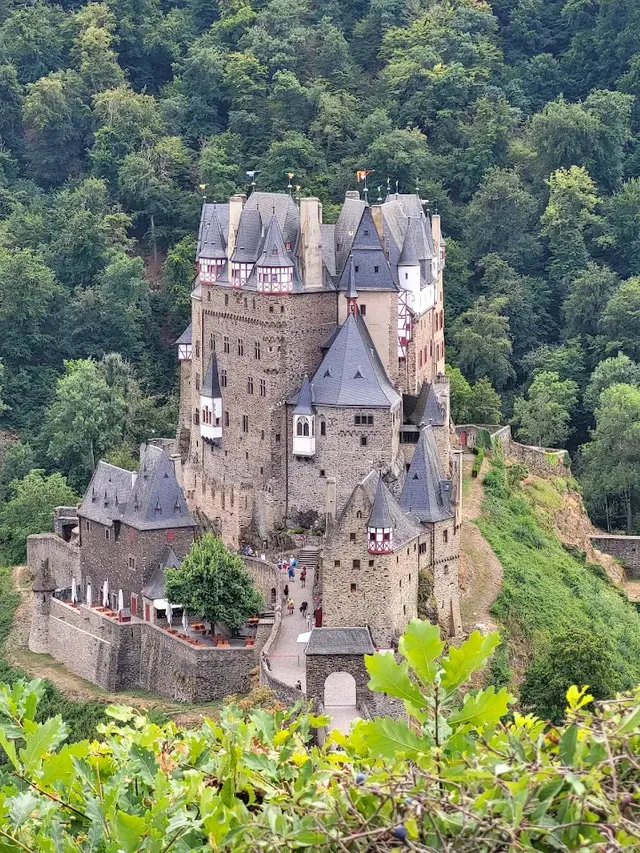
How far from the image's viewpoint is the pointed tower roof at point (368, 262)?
5231 cm

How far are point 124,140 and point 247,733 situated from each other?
75.1 m

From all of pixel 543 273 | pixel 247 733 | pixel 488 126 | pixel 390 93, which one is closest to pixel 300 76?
pixel 390 93

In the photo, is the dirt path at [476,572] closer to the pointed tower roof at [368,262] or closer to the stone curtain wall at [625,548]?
the stone curtain wall at [625,548]

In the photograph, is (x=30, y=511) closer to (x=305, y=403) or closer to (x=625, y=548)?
(x=305, y=403)

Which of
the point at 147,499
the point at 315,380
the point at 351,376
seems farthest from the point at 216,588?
the point at 351,376

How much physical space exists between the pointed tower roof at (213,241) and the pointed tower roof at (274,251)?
2.71 meters

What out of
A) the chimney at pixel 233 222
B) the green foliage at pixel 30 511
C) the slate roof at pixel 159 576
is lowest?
the slate roof at pixel 159 576

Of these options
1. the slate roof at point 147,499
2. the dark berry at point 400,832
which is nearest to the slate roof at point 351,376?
the slate roof at point 147,499

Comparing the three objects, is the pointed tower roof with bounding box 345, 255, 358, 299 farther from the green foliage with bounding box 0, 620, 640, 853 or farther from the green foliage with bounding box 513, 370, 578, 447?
the green foliage with bounding box 0, 620, 640, 853

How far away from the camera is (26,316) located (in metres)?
78.9

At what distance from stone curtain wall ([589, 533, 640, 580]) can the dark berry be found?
2111 inches

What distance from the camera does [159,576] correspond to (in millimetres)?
51500

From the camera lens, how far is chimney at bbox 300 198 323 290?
5188 centimetres

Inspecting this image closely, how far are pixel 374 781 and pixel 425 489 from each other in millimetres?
35569
